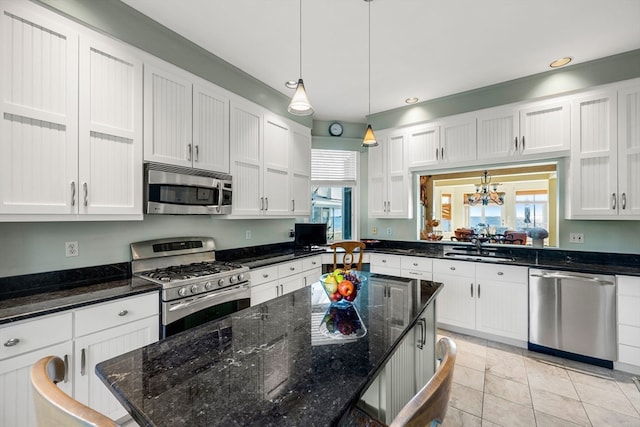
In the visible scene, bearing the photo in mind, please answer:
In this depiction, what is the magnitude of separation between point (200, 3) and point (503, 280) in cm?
387

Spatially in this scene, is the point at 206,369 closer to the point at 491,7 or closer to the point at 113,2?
the point at 113,2

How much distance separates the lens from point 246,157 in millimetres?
3076

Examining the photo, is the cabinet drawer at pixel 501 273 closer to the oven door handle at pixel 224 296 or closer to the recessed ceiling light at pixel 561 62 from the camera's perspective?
the recessed ceiling light at pixel 561 62

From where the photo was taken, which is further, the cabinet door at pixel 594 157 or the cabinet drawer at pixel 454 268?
the cabinet drawer at pixel 454 268

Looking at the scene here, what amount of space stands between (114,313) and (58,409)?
151cm

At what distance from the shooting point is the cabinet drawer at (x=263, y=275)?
2791 millimetres

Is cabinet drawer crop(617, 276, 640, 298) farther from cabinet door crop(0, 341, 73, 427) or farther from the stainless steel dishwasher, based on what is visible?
cabinet door crop(0, 341, 73, 427)

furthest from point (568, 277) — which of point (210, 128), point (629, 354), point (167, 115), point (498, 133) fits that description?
point (167, 115)

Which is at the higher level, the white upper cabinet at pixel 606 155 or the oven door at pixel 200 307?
the white upper cabinet at pixel 606 155

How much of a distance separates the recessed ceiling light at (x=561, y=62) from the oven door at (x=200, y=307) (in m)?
3.87

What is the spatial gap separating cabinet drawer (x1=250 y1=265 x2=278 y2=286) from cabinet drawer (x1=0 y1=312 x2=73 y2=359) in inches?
56.2

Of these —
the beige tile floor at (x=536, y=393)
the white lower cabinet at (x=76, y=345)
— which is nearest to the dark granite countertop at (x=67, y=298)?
the white lower cabinet at (x=76, y=345)

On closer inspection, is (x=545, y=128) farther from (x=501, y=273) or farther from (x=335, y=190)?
(x=335, y=190)

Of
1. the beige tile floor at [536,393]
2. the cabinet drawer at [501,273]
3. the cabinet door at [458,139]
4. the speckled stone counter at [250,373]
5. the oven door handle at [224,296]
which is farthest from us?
the cabinet door at [458,139]
